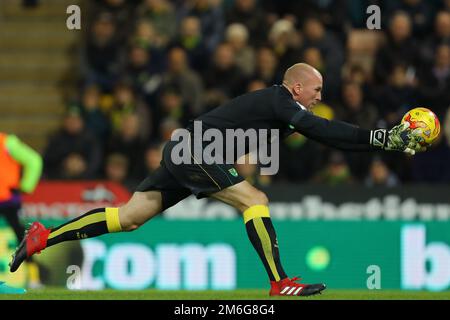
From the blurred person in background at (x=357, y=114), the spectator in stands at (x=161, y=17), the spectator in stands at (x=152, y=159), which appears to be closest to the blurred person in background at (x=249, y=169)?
the spectator in stands at (x=152, y=159)

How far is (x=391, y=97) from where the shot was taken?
Result: 55.0 feet

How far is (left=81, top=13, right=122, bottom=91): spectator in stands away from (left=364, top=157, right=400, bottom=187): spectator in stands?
4025mm

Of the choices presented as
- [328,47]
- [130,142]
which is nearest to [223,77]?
[328,47]

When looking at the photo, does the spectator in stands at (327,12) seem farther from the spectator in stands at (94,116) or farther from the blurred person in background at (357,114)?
the spectator in stands at (94,116)

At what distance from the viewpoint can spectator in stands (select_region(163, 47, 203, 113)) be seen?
1723 centimetres

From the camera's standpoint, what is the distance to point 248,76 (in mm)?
17125

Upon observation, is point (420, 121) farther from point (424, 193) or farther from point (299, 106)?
point (424, 193)

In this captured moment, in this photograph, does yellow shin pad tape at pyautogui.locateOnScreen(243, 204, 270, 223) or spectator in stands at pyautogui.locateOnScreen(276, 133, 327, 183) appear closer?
yellow shin pad tape at pyautogui.locateOnScreen(243, 204, 270, 223)

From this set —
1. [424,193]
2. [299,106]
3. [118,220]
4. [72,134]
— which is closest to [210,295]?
[118,220]

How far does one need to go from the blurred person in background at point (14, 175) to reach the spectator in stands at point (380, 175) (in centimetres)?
468

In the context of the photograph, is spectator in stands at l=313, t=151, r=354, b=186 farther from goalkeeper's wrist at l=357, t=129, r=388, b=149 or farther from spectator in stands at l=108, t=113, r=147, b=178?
goalkeeper's wrist at l=357, t=129, r=388, b=149

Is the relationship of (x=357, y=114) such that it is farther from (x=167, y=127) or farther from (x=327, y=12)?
(x=167, y=127)

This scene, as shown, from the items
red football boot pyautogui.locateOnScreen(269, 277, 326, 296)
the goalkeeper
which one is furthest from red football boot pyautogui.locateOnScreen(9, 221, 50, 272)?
red football boot pyautogui.locateOnScreen(269, 277, 326, 296)

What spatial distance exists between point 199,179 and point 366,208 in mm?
5333
